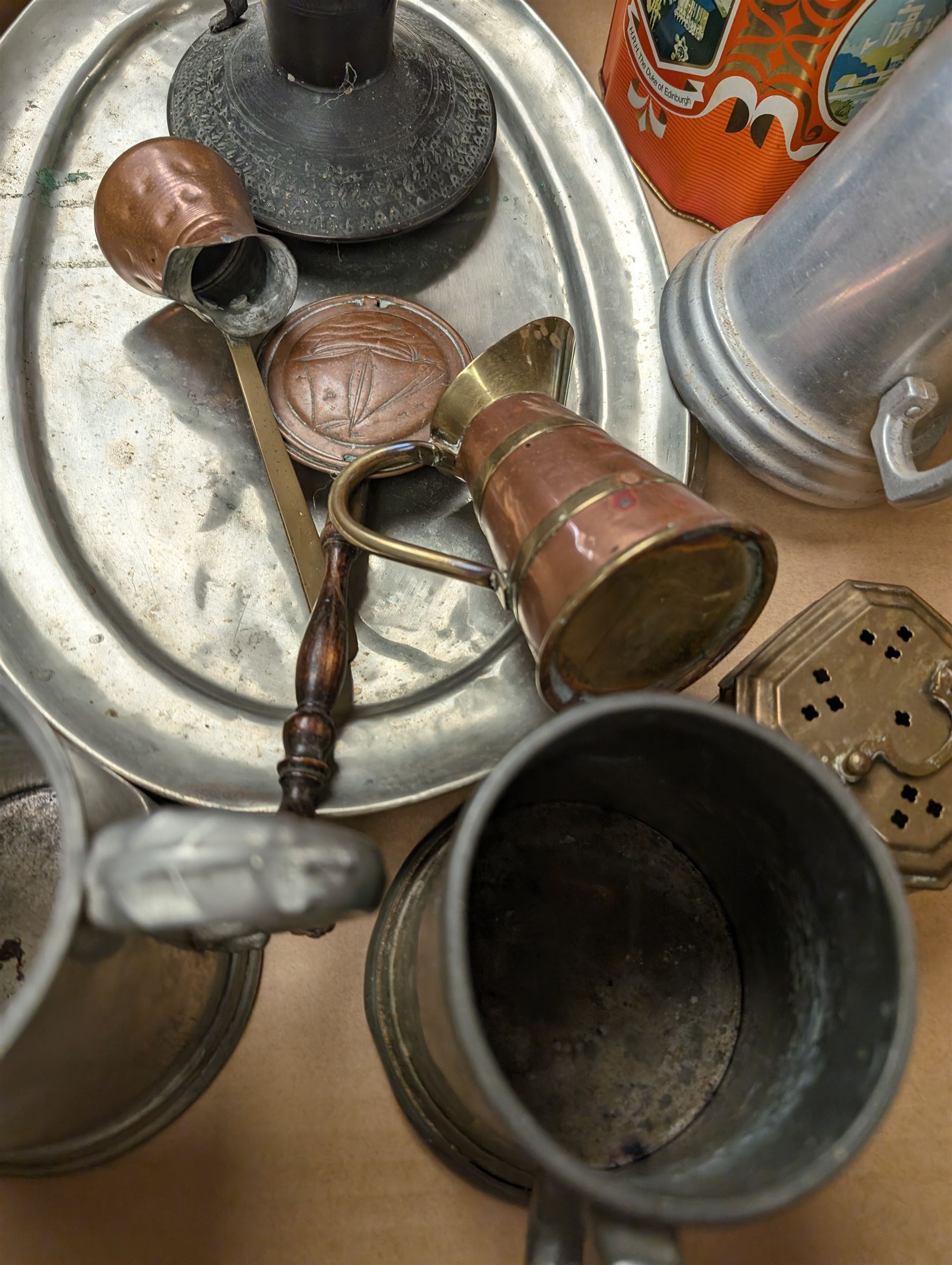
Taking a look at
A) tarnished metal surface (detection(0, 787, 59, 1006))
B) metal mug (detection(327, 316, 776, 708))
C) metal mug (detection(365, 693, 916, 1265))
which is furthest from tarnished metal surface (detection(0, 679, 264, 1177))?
metal mug (detection(327, 316, 776, 708))

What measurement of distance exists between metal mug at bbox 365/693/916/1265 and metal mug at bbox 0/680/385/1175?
67mm

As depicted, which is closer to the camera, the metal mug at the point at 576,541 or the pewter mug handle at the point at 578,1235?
the pewter mug handle at the point at 578,1235

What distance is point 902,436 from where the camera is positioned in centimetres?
54

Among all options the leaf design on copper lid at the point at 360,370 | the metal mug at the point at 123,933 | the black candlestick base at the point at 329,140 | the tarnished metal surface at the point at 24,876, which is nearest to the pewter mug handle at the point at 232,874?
the metal mug at the point at 123,933

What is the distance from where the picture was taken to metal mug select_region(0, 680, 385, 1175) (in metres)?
0.30

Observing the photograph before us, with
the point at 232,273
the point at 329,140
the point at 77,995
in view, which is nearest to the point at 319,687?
the point at 77,995

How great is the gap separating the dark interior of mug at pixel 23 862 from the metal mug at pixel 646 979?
21 cm

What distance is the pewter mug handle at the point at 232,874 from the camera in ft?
0.97

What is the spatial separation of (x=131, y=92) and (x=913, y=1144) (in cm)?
96

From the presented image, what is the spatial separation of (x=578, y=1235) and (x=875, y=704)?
1.16 ft

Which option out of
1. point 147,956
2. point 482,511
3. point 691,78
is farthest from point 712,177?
point 147,956

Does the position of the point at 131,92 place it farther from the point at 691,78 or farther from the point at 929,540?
the point at 929,540

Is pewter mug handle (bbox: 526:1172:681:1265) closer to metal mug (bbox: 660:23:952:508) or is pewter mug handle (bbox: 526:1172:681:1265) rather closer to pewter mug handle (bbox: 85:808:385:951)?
pewter mug handle (bbox: 85:808:385:951)

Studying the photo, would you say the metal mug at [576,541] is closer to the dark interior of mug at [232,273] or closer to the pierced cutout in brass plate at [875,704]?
the pierced cutout in brass plate at [875,704]
